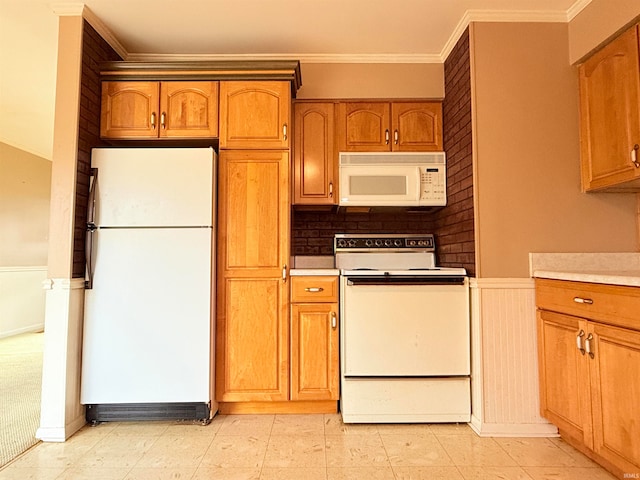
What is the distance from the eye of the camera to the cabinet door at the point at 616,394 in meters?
1.49

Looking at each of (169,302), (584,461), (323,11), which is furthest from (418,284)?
(323,11)

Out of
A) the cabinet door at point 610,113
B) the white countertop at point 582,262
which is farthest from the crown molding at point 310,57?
the white countertop at point 582,262

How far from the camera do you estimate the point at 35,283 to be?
5.20 m

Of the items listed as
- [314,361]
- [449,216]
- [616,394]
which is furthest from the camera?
[449,216]

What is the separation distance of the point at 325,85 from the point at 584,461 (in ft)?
8.78

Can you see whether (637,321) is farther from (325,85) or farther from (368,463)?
(325,85)

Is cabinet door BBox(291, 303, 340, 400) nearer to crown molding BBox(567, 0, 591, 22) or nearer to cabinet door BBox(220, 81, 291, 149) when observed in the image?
cabinet door BBox(220, 81, 291, 149)

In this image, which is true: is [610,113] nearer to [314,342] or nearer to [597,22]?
[597,22]

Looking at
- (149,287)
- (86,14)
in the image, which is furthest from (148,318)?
(86,14)

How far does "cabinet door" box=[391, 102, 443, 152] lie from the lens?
2.75 m

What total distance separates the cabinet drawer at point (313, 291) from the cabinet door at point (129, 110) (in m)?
1.33

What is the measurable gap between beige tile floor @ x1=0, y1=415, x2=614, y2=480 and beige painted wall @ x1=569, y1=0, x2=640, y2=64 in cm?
216

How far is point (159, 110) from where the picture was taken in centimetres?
242

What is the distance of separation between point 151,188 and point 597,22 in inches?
105
